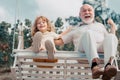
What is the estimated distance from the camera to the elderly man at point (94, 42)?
3.00 metres

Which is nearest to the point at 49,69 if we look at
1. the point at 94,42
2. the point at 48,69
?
the point at 48,69

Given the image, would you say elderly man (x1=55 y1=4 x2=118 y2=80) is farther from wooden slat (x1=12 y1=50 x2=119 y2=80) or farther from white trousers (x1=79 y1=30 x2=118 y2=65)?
wooden slat (x1=12 y1=50 x2=119 y2=80)

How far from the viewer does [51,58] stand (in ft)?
11.1

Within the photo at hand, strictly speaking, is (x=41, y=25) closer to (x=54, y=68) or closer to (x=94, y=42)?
(x=54, y=68)

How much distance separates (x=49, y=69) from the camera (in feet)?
11.9

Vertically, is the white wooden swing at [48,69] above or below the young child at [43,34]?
below

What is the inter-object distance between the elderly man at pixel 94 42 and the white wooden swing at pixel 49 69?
7.8 inches

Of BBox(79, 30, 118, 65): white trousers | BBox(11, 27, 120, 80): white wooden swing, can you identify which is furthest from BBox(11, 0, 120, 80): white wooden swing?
BBox(79, 30, 118, 65): white trousers

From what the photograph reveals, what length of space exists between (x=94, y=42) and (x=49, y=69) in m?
0.65

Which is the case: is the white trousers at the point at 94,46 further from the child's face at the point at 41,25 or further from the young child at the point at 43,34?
the child's face at the point at 41,25

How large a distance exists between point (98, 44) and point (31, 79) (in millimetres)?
807

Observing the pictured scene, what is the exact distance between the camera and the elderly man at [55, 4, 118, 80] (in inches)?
118

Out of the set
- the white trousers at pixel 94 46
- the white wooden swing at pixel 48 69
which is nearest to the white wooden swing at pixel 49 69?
the white wooden swing at pixel 48 69

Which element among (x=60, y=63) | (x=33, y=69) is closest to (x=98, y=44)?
(x=60, y=63)
